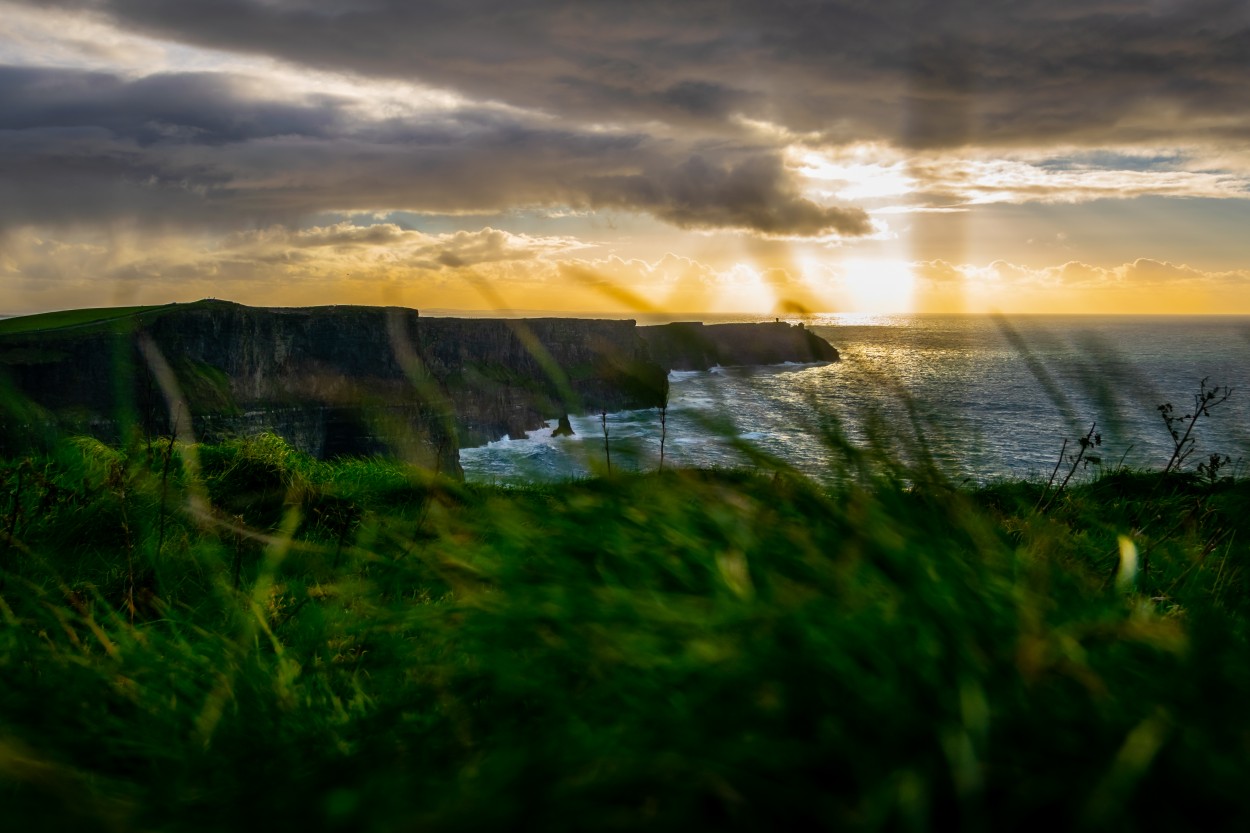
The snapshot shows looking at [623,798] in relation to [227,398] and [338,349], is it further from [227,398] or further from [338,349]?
[338,349]

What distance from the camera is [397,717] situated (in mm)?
1759

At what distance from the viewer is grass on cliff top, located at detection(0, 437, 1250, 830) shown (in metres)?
1.12

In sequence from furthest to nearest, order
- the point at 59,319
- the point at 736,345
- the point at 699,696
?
the point at 736,345 → the point at 59,319 → the point at 699,696

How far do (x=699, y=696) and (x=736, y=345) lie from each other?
155 m

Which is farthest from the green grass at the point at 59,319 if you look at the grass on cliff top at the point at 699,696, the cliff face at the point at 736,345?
the cliff face at the point at 736,345

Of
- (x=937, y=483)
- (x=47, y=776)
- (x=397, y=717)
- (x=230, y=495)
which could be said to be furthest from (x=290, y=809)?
(x=230, y=495)

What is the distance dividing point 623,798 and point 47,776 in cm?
90

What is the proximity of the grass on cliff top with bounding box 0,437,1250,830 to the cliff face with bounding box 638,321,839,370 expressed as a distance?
412ft

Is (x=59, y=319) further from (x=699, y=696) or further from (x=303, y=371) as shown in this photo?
(x=699, y=696)

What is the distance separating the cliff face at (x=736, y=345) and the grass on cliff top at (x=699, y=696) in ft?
412

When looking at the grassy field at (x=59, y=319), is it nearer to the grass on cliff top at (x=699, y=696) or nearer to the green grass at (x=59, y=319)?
the green grass at (x=59, y=319)

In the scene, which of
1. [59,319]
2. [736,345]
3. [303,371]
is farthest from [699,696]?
[736,345]

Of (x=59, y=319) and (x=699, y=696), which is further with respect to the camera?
(x=59, y=319)

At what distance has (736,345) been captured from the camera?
154125 mm
